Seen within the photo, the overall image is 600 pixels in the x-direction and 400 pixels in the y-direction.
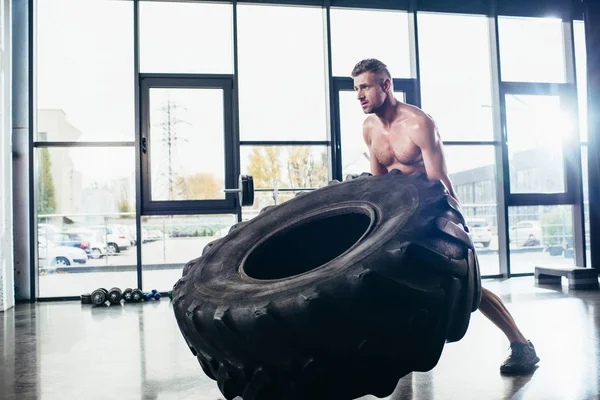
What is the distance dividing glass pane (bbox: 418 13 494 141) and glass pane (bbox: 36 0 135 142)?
333 centimetres

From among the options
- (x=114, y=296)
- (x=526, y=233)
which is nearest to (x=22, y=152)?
(x=114, y=296)

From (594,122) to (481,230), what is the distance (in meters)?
1.89

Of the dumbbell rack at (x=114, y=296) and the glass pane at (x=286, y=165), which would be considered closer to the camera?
the dumbbell rack at (x=114, y=296)

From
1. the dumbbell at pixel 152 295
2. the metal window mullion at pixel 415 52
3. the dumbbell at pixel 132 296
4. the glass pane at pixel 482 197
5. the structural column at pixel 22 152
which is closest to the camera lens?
the dumbbell at pixel 132 296

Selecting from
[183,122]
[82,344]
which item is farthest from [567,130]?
[82,344]

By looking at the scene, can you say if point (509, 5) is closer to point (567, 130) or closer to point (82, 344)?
point (567, 130)

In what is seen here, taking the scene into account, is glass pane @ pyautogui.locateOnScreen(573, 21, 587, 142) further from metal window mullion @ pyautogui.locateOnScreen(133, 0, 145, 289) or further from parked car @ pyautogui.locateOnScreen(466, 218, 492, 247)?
metal window mullion @ pyautogui.locateOnScreen(133, 0, 145, 289)

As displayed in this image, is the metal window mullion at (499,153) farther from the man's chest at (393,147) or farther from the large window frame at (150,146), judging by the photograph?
the man's chest at (393,147)

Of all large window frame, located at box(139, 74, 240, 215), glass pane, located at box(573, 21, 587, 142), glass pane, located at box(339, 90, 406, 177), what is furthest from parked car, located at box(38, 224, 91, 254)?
glass pane, located at box(573, 21, 587, 142)

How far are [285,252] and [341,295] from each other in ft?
2.48

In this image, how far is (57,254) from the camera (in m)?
4.98

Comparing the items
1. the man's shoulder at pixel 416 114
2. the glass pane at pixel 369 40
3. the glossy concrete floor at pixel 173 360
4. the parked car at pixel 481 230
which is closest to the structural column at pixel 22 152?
the glossy concrete floor at pixel 173 360

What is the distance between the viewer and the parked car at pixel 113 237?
5008 millimetres

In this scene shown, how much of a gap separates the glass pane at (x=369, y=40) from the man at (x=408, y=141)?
344 cm
